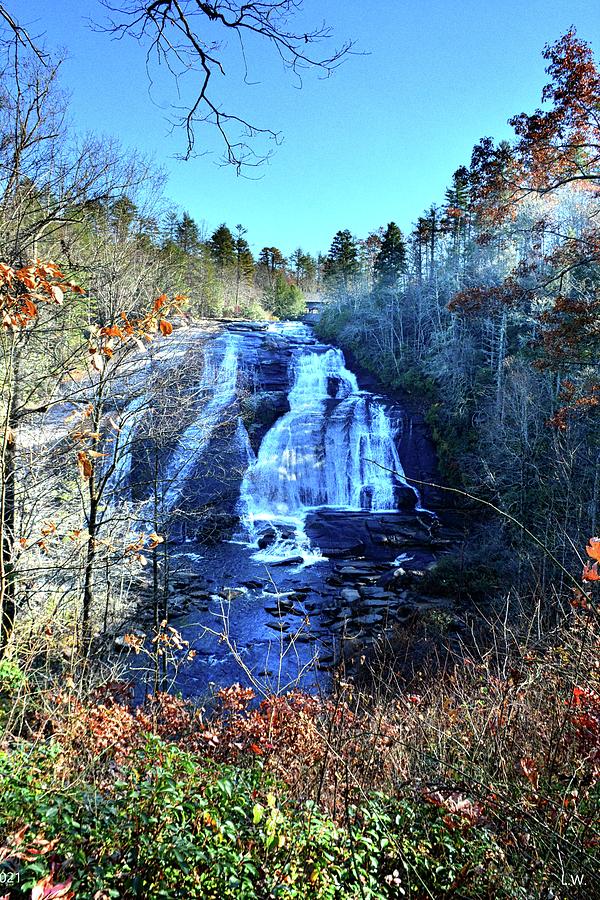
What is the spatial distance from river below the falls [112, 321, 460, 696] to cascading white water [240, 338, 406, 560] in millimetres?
62

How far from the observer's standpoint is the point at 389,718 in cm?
534

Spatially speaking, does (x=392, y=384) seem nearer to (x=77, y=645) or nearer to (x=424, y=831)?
(x=77, y=645)

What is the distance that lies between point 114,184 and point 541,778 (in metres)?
9.34

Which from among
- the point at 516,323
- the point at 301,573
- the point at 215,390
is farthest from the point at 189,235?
the point at 301,573

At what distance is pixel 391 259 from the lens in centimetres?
3569

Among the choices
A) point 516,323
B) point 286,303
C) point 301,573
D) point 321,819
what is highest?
→ point 286,303

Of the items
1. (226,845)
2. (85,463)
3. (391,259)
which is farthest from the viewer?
(391,259)

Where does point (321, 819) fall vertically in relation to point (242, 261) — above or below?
below

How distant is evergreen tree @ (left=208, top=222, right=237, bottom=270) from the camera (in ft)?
148

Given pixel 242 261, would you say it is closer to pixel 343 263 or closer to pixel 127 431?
pixel 343 263

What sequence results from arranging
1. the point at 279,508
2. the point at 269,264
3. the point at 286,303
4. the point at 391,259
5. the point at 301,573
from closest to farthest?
1. the point at 301,573
2. the point at 279,508
3. the point at 391,259
4. the point at 286,303
5. the point at 269,264

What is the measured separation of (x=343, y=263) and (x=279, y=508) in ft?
96.9

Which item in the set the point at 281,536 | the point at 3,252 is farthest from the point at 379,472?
the point at 3,252

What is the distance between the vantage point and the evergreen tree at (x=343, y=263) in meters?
41.8
